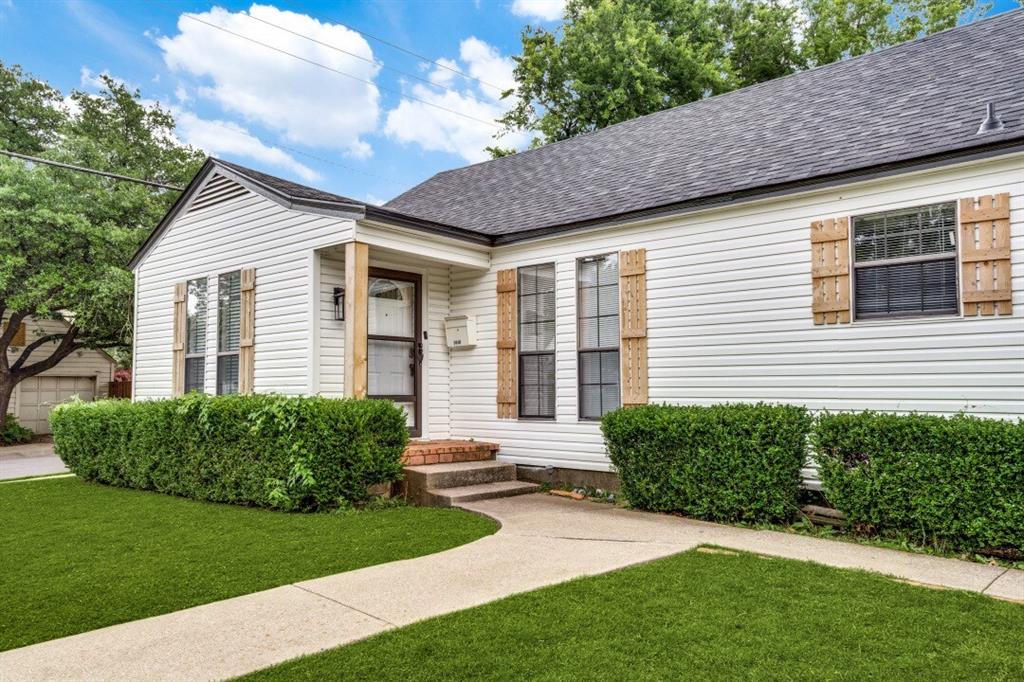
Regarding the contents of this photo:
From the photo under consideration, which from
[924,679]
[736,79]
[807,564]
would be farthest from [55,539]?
[736,79]

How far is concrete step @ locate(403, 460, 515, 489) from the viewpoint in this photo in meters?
6.79

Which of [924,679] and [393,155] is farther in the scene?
[393,155]

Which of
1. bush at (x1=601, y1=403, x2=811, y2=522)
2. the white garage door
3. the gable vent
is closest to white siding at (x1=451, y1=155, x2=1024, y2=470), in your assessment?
bush at (x1=601, y1=403, x2=811, y2=522)

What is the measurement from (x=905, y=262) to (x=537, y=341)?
3.75m

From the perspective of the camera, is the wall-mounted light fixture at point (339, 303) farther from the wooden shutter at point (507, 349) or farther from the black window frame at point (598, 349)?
the black window frame at point (598, 349)

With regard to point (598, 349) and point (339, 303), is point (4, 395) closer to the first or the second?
point (339, 303)

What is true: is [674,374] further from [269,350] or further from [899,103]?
[269,350]

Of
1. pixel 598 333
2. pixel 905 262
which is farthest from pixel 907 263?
pixel 598 333

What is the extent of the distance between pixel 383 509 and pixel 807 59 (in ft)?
59.9

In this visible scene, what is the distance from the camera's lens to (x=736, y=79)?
19.3m

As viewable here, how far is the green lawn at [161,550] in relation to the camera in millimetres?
3605

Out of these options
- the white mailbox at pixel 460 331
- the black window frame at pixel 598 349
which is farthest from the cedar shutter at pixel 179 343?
the black window frame at pixel 598 349

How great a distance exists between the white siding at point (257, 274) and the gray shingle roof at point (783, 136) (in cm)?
225

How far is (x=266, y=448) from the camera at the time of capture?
6441mm
